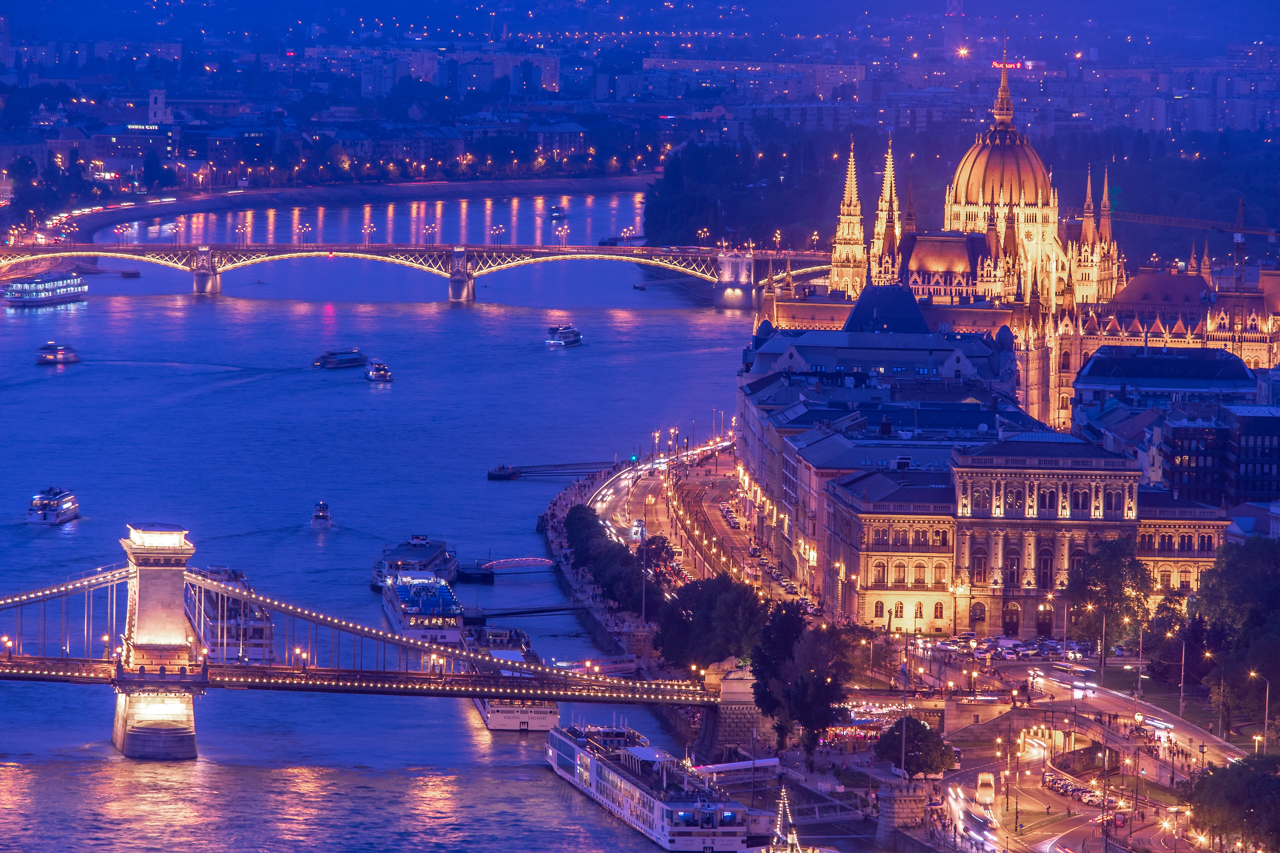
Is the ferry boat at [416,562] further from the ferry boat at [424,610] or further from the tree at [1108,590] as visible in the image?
the tree at [1108,590]

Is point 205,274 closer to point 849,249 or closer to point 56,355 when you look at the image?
point 56,355

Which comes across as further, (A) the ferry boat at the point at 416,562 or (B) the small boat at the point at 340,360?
(B) the small boat at the point at 340,360

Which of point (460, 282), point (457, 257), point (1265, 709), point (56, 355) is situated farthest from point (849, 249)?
point (1265, 709)

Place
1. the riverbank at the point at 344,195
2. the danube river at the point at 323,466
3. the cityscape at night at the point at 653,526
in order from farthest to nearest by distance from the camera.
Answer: the riverbank at the point at 344,195 < the danube river at the point at 323,466 < the cityscape at night at the point at 653,526

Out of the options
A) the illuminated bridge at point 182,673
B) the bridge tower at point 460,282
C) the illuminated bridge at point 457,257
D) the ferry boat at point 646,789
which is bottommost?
the ferry boat at point 646,789

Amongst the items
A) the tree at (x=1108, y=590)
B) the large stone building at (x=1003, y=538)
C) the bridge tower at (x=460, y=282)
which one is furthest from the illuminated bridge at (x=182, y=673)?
the bridge tower at (x=460, y=282)

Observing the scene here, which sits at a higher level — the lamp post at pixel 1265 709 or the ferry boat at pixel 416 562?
the ferry boat at pixel 416 562

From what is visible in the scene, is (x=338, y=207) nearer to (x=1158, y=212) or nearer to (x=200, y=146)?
(x=200, y=146)
